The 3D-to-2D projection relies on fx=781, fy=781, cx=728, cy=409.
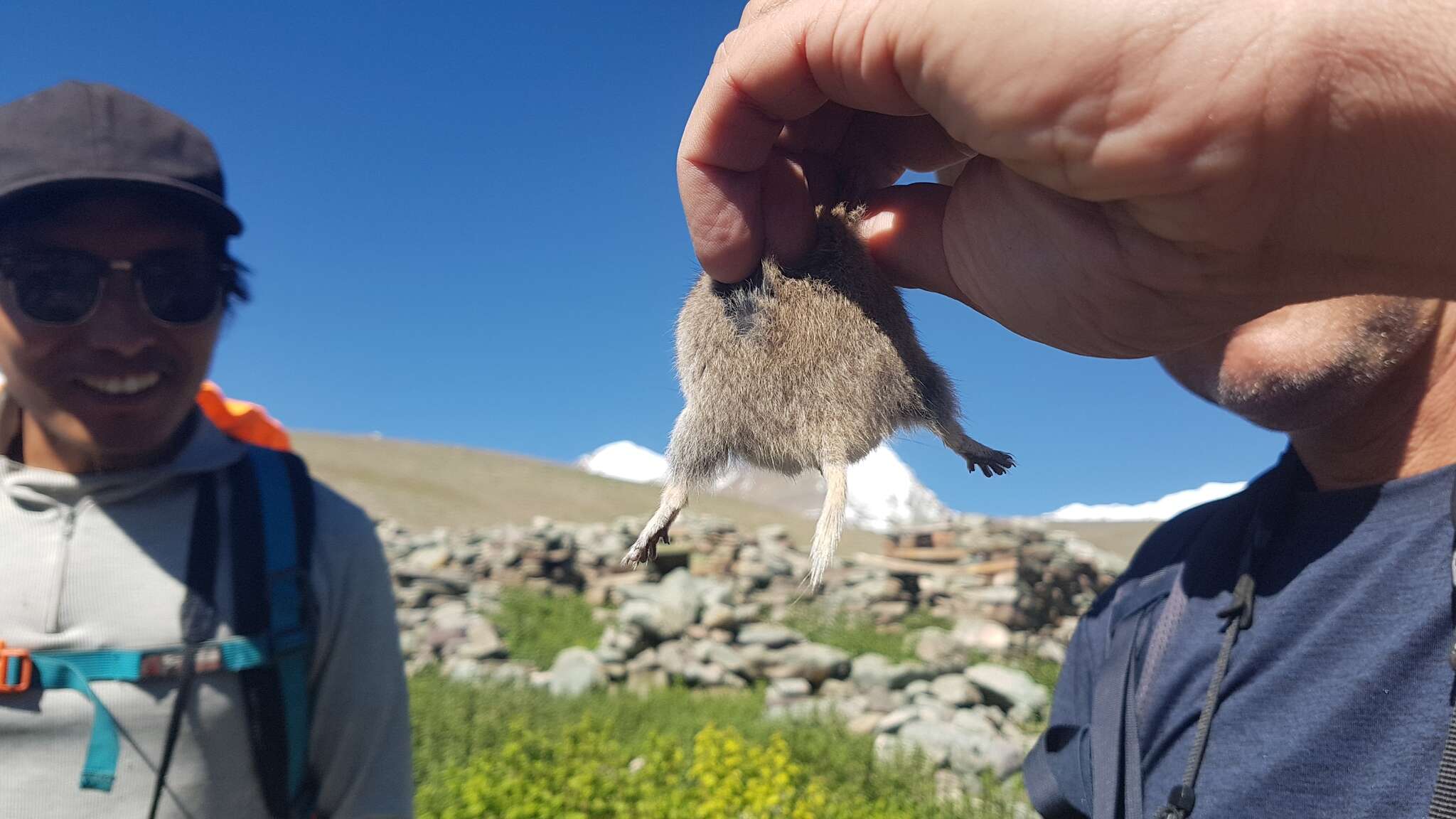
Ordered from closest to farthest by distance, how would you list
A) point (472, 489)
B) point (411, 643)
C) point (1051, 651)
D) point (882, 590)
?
point (1051, 651)
point (411, 643)
point (882, 590)
point (472, 489)

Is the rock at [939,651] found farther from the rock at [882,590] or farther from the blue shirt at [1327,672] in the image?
the blue shirt at [1327,672]

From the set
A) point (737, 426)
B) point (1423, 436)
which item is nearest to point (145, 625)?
point (737, 426)

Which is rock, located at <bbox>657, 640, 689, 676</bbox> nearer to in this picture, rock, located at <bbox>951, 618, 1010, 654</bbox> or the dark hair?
rock, located at <bbox>951, 618, 1010, 654</bbox>

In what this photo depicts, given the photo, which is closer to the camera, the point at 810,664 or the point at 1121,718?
the point at 1121,718

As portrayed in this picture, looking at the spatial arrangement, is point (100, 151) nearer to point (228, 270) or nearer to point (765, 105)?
point (228, 270)

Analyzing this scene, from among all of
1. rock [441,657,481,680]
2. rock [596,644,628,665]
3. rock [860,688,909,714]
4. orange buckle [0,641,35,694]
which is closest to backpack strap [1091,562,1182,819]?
orange buckle [0,641,35,694]

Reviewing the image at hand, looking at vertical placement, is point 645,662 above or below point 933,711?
below

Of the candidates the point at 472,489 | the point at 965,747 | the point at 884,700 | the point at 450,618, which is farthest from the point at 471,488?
the point at 965,747

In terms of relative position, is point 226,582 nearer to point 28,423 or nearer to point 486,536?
point 28,423
